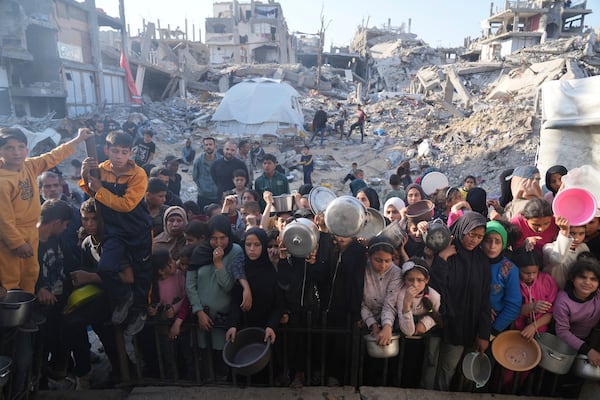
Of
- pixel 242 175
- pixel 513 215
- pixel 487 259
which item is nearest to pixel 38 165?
pixel 242 175

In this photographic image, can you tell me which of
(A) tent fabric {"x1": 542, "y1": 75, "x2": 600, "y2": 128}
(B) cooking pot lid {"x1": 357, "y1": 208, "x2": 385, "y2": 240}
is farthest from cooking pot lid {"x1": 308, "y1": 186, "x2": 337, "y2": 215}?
(A) tent fabric {"x1": 542, "y1": 75, "x2": 600, "y2": 128}

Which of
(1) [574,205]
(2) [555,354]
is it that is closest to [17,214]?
(2) [555,354]

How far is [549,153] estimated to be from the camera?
264 inches

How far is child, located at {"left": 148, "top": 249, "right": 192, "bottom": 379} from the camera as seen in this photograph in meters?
2.83

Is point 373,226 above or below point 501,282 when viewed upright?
above

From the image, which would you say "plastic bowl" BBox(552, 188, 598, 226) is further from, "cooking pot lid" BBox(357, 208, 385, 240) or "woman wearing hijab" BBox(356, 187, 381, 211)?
"woman wearing hijab" BBox(356, 187, 381, 211)

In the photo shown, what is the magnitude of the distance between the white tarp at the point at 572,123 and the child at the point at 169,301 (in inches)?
263

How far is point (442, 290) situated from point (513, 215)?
1.40m

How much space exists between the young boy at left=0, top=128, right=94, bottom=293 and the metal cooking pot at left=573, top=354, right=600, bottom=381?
3.85 meters

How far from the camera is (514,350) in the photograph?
2705 mm

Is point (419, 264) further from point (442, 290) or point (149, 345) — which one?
point (149, 345)

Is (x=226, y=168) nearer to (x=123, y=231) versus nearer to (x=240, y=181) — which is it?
(x=240, y=181)

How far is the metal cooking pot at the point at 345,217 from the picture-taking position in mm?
2547

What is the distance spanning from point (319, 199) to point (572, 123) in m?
5.40
